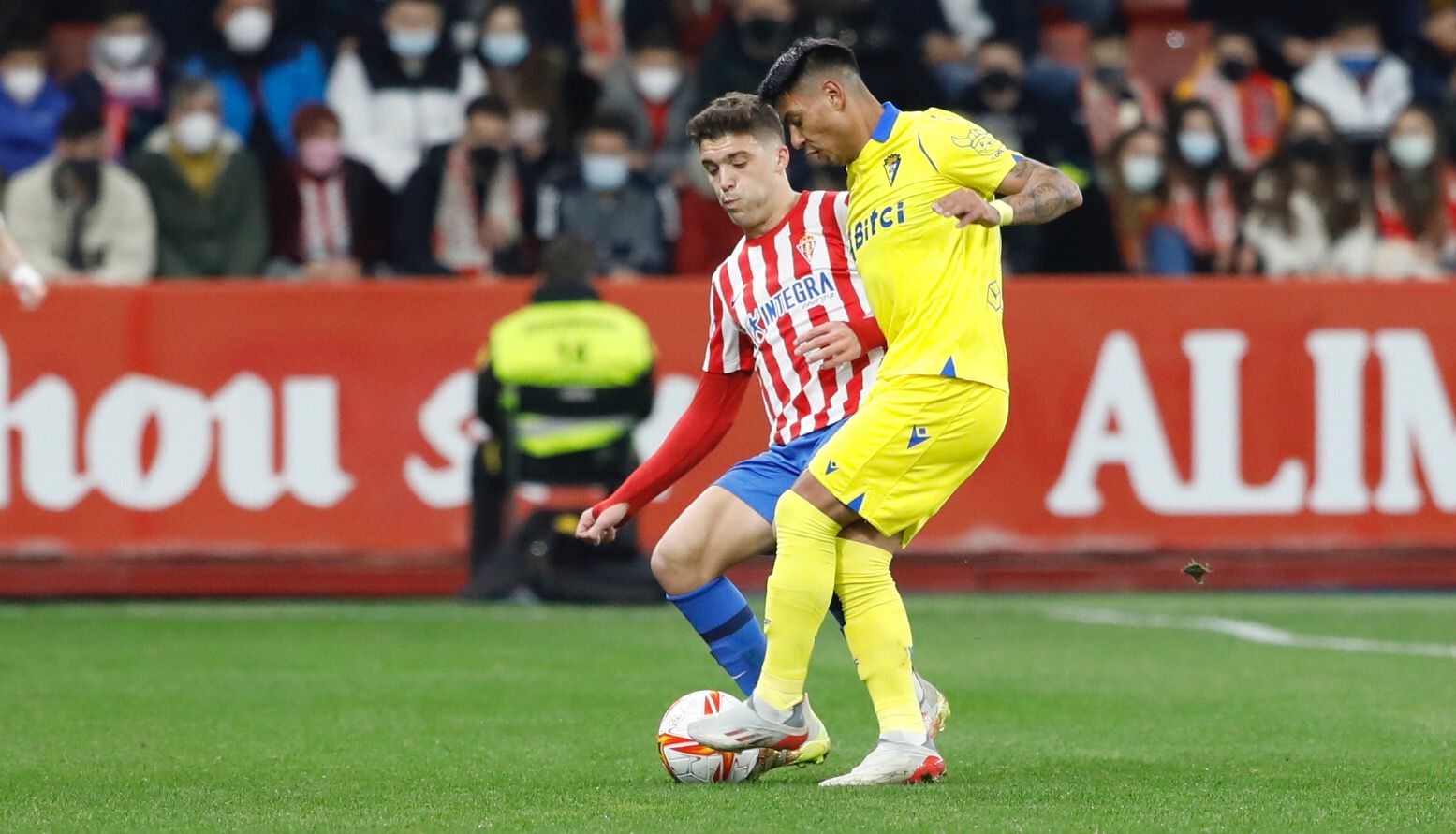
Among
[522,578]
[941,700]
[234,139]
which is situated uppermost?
[234,139]

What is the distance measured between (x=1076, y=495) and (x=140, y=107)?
6.59 m

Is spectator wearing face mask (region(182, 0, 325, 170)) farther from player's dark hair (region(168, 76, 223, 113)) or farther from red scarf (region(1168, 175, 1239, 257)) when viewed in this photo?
red scarf (region(1168, 175, 1239, 257))

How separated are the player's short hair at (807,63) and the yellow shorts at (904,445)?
2.73 ft

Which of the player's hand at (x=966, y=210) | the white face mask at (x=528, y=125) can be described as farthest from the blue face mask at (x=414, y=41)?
the player's hand at (x=966, y=210)

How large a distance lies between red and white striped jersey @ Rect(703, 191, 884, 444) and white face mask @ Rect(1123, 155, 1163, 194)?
841cm

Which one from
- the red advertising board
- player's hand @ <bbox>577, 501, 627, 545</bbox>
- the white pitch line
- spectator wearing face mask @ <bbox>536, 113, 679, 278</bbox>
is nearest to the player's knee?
player's hand @ <bbox>577, 501, 627, 545</bbox>

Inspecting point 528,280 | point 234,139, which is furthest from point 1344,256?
point 234,139

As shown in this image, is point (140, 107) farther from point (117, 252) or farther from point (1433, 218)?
point (1433, 218)

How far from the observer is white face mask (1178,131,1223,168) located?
15.3 meters

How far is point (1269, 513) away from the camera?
43.9 ft

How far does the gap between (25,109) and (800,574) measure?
1021 cm

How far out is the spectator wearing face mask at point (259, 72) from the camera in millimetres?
15656

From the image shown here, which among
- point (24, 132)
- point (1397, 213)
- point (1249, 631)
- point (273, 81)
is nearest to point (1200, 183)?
point (1397, 213)

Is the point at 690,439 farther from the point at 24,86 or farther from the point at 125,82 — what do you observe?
the point at 125,82
